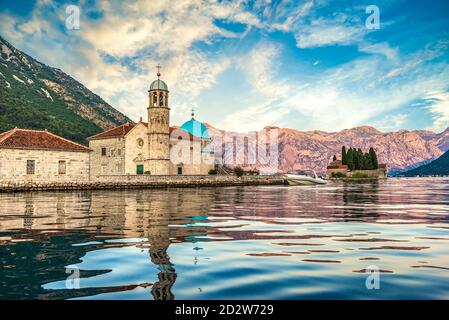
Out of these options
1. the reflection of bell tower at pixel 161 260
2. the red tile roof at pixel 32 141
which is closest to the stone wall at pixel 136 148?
the red tile roof at pixel 32 141

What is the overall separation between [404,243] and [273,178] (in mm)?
59111

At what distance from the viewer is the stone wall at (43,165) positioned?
41.4 m

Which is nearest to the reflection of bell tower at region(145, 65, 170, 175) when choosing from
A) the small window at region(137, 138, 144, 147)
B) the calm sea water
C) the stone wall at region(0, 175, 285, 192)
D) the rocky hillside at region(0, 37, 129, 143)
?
the small window at region(137, 138, 144, 147)

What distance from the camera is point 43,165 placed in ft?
144

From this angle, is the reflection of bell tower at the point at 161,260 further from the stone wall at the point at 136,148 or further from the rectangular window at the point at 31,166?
the stone wall at the point at 136,148

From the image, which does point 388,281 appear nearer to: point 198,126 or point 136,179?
point 136,179

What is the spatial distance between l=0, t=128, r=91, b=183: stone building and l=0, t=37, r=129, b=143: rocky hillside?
39808 millimetres

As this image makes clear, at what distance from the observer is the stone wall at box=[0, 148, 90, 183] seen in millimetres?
41375

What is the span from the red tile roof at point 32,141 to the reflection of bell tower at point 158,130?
13.3m

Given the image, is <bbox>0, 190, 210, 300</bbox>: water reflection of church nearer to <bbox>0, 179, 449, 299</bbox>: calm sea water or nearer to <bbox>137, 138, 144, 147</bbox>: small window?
<bbox>0, 179, 449, 299</bbox>: calm sea water

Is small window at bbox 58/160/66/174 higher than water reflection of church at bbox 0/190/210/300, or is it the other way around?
small window at bbox 58/160/66/174

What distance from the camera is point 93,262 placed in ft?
21.7
